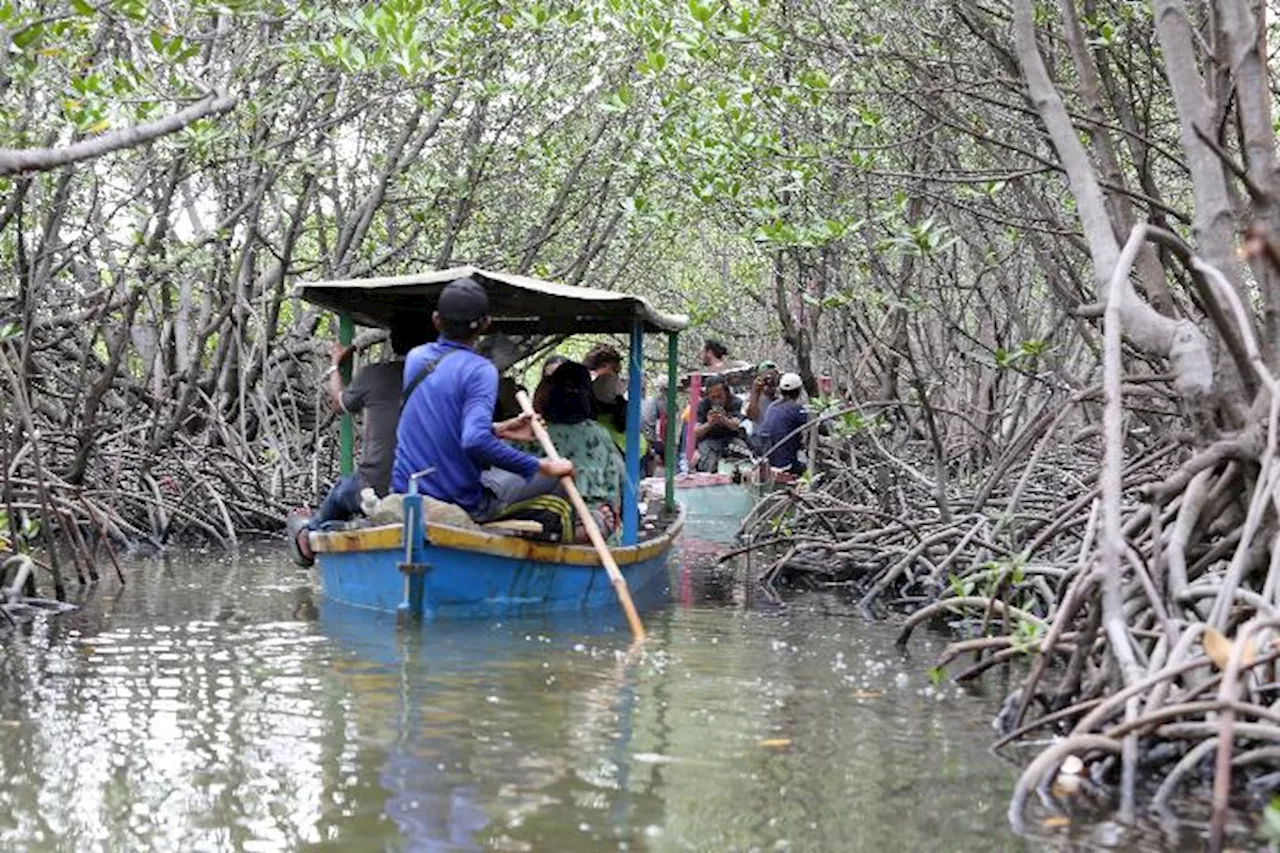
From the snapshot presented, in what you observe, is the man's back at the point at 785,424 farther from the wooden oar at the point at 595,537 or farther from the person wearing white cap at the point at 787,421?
→ the wooden oar at the point at 595,537

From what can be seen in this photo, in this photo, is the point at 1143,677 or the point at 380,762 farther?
the point at 380,762

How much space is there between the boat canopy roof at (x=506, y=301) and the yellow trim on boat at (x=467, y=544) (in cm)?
128

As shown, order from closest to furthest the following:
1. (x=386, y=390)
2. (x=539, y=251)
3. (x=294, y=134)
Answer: (x=386, y=390)
(x=294, y=134)
(x=539, y=251)

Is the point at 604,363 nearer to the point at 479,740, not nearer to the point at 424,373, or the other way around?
the point at 424,373

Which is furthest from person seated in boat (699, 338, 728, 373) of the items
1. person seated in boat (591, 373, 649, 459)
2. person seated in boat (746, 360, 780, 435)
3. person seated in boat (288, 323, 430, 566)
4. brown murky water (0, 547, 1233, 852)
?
brown murky water (0, 547, 1233, 852)

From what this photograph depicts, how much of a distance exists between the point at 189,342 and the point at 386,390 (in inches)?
234

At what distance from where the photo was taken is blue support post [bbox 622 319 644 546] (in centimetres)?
967

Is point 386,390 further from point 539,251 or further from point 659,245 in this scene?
point 659,245

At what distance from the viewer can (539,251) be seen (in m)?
15.9

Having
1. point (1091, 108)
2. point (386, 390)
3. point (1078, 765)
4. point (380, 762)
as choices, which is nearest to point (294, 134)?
point (386, 390)

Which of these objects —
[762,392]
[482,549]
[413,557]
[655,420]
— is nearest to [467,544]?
[482,549]

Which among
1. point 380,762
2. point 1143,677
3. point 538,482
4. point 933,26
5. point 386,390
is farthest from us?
point 933,26

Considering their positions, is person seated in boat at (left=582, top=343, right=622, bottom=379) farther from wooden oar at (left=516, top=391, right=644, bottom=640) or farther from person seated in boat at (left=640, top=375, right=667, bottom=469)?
person seated in boat at (left=640, top=375, right=667, bottom=469)

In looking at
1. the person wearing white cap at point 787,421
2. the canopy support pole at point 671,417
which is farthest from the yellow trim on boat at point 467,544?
the person wearing white cap at point 787,421
